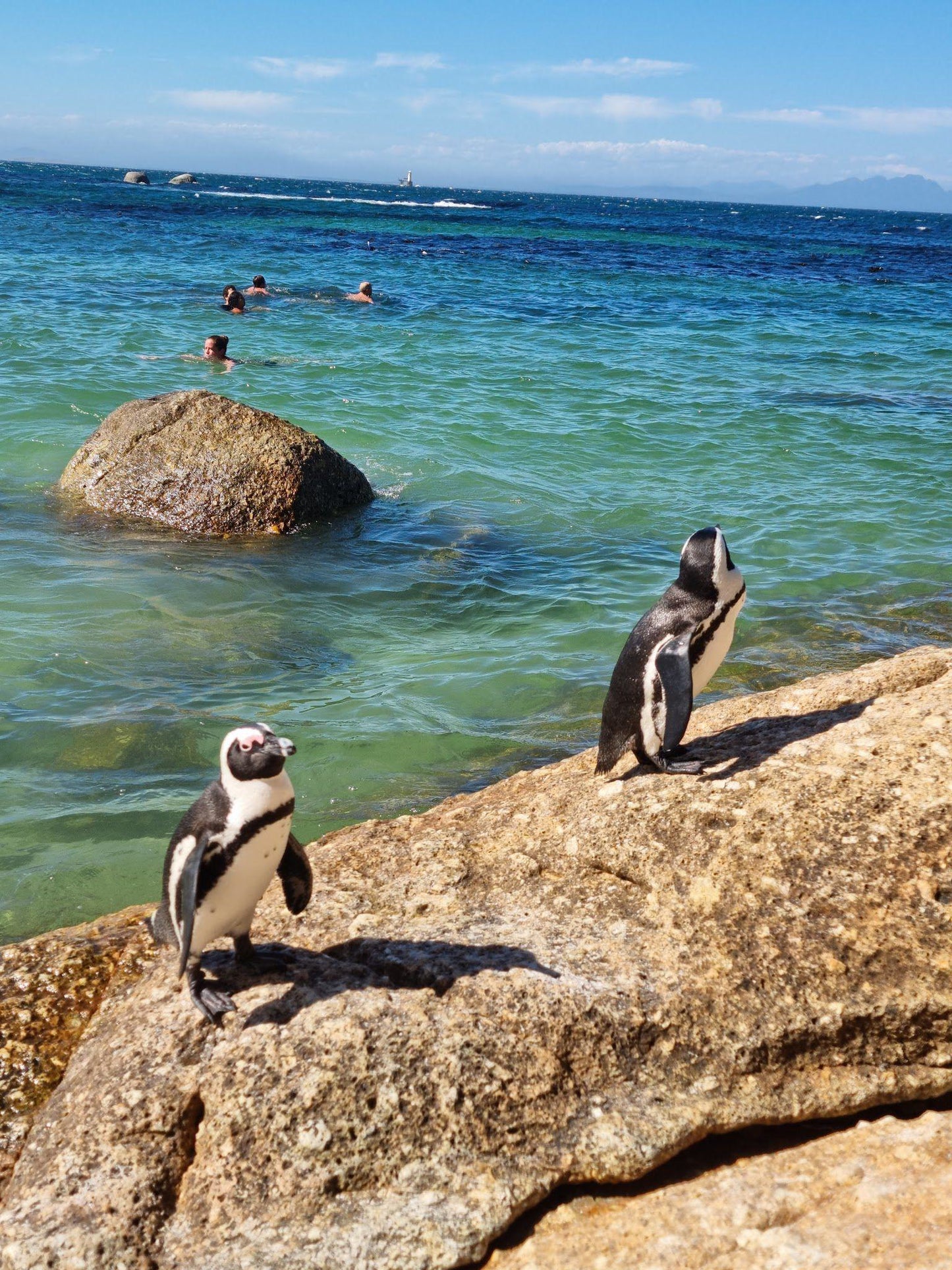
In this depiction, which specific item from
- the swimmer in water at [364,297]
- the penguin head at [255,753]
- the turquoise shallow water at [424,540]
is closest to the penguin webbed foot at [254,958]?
the penguin head at [255,753]

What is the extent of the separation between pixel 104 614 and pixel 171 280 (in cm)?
2108

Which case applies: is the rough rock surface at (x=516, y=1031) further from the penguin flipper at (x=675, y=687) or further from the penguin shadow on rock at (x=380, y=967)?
the penguin flipper at (x=675, y=687)

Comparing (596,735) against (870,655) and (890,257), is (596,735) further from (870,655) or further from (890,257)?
(890,257)

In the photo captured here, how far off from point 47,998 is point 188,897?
33.8 inches

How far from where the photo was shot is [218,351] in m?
17.2

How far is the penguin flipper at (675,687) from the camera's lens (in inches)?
168

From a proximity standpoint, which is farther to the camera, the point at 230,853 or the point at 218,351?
the point at 218,351

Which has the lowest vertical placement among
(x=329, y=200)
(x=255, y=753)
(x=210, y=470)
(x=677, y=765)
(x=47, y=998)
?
(x=47, y=998)

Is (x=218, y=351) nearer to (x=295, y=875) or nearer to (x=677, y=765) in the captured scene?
(x=677, y=765)

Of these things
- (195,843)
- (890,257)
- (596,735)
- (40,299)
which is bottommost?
(596,735)

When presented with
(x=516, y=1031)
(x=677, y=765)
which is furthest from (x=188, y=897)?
(x=677, y=765)

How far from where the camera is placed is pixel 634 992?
3273 mm

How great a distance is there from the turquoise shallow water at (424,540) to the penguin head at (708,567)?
2.18 meters

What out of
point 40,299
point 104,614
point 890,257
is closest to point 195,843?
point 104,614
